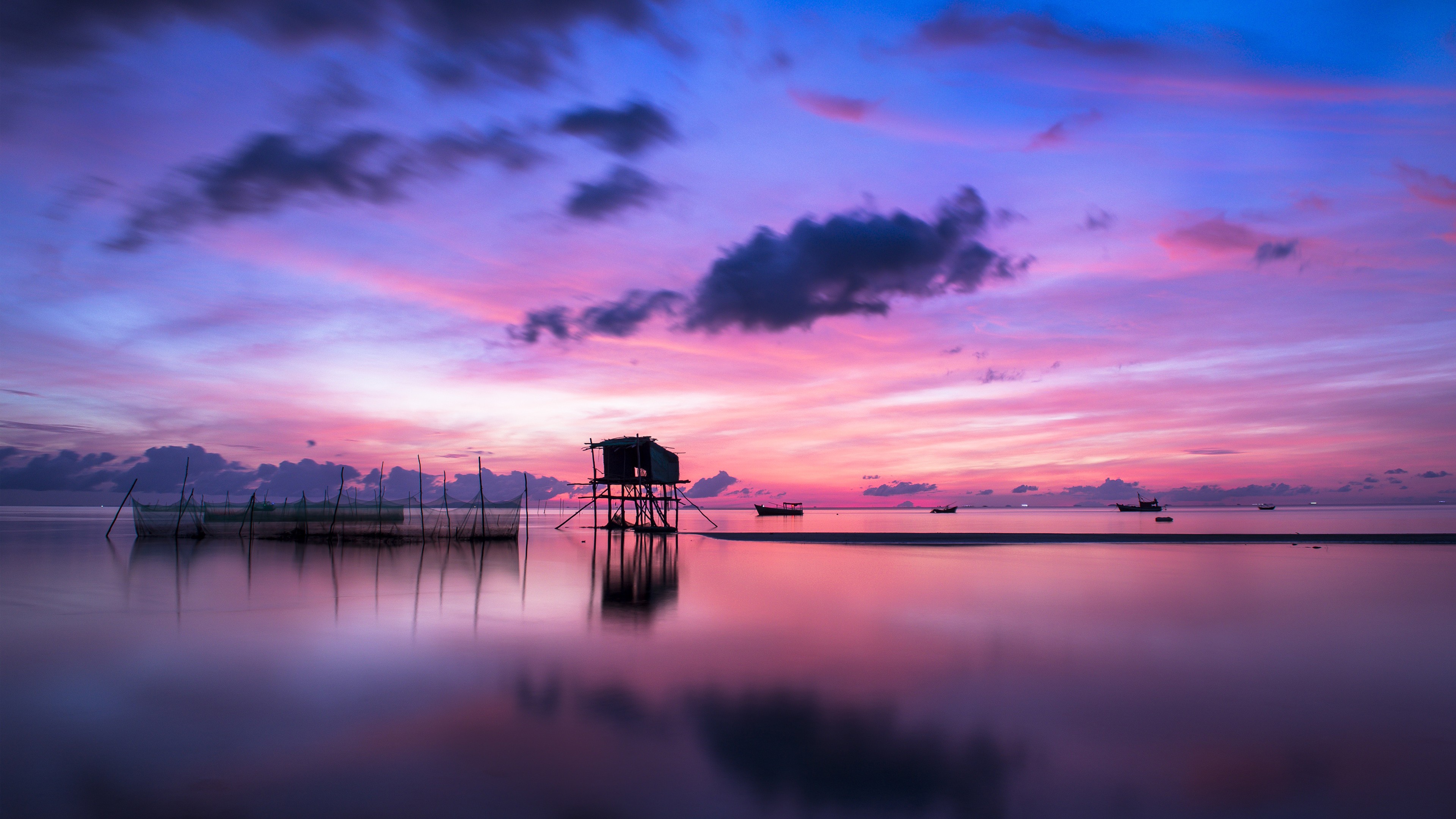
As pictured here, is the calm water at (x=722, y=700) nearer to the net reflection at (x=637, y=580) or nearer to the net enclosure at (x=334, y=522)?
the net reflection at (x=637, y=580)

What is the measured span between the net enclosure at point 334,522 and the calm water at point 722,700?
21.3 m

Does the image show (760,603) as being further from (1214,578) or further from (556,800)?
(1214,578)

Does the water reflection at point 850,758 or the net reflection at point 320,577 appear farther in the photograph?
the net reflection at point 320,577

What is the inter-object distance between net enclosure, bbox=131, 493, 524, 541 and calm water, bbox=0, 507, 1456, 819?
69.9 ft

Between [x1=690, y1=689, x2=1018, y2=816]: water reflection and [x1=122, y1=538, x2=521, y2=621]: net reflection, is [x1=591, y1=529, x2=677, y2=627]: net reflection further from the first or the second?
[x1=690, y1=689, x2=1018, y2=816]: water reflection

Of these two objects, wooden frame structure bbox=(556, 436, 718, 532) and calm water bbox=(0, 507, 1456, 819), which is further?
wooden frame structure bbox=(556, 436, 718, 532)

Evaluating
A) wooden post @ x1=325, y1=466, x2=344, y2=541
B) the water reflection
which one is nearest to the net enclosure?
wooden post @ x1=325, y1=466, x2=344, y2=541

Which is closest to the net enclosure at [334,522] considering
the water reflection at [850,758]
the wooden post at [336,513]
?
the wooden post at [336,513]

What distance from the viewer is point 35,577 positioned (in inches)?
1071

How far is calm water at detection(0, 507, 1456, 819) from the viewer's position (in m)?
7.53

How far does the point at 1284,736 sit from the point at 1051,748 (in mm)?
3351

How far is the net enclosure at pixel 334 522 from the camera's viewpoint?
46906mm

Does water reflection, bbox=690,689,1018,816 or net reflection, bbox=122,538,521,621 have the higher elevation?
water reflection, bbox=690,689,1018,816

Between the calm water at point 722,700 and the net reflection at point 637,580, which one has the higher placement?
the calm water at point 722,700
